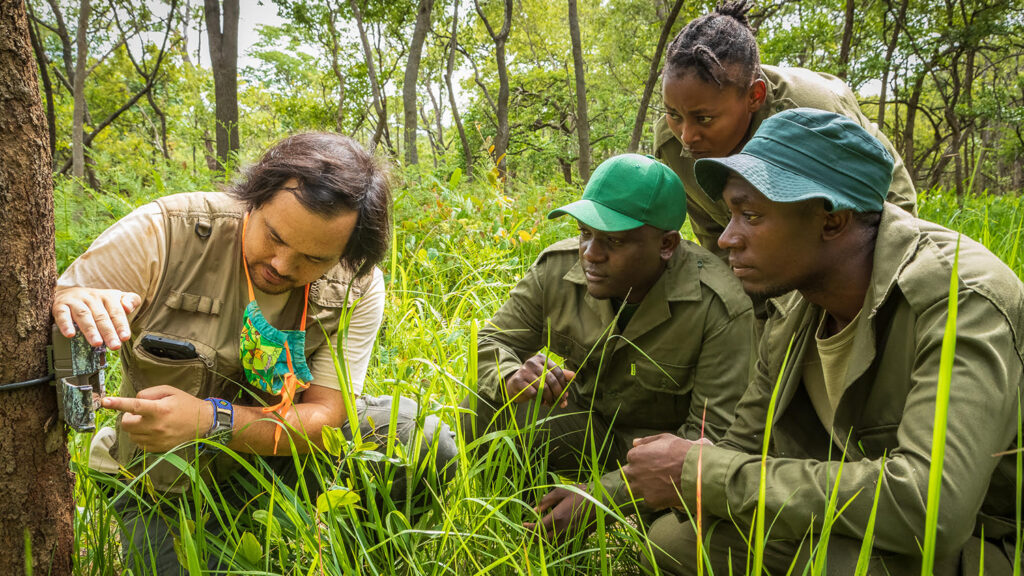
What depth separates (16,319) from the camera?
1.28 m

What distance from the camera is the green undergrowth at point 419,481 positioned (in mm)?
1519

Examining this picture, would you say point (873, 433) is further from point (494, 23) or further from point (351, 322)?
point (494, 23)

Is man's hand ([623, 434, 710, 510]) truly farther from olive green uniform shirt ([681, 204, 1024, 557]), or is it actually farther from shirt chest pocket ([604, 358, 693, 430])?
shirt chest pocket ([604, 358, 693, 430])

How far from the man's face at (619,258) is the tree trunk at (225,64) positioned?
688 cm

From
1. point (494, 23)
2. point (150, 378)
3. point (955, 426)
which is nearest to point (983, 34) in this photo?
point (955, 426)

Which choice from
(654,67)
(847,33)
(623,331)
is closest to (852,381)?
(623,331)

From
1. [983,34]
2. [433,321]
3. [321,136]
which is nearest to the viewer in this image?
[321,136]

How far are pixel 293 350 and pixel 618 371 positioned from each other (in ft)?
3.91

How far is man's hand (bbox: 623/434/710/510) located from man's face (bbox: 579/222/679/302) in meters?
0.69

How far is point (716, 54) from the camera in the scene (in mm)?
2371

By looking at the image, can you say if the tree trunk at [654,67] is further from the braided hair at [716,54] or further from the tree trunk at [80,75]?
the tree trunk at [80,75]

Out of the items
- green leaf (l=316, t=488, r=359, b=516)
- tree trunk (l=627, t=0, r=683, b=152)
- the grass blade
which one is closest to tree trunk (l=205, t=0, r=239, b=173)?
tree trunk (l=627, t=0, r=683, b=152)

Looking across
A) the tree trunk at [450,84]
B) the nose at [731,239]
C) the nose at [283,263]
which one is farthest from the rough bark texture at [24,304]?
the tree trunk at [450,84]

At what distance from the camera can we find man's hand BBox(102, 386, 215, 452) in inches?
62.0
